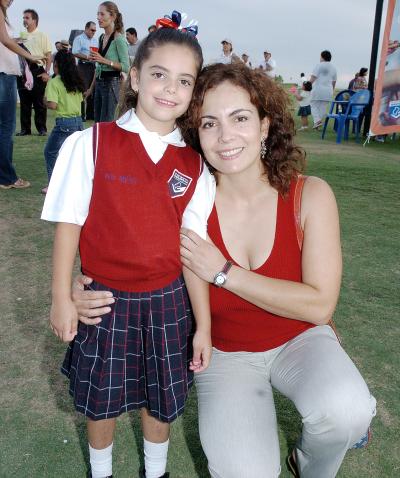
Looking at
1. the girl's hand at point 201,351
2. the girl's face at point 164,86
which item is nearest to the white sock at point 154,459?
the girl's hand at point 201,351

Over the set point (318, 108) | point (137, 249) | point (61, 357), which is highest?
point (318, 108)

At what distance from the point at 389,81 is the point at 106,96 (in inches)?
219

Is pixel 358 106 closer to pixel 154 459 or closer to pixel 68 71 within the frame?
pixel 68 71

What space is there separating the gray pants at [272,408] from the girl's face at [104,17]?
4333mm

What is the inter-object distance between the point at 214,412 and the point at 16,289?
1886 millimetres

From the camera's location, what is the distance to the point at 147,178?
1531 millimetres

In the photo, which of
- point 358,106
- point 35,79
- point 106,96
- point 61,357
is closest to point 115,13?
point 106,96

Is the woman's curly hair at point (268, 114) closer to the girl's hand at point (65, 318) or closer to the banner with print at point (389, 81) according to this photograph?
the girl's hand at point (65, 318)

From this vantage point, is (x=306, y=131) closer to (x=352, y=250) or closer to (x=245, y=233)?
(x=352, y=250)

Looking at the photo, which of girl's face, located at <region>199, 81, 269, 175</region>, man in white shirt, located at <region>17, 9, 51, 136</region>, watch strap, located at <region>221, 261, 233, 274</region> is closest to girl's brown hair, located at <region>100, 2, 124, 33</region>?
man in white shirt, located at <region>17, 9, 51, 136</region>

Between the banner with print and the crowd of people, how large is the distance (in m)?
7.62

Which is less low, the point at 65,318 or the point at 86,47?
the point at 86,47

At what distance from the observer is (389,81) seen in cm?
856

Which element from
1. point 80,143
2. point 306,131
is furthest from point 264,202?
point 306,131
